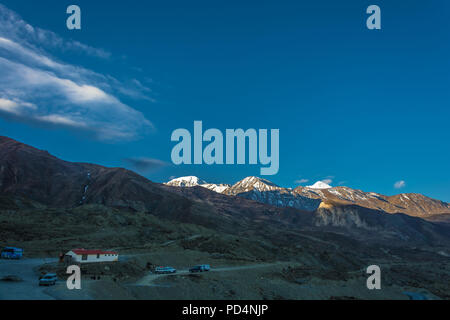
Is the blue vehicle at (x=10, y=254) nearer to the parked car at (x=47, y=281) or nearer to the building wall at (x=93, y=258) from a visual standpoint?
the building wall at (x=93, y=258)

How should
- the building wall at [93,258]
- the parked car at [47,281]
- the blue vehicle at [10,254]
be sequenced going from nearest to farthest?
the parked car at [47,281] < the building wall at [93,258] < the blue vehicle at [10,254]

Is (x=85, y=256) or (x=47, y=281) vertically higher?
(x=85, y=256)

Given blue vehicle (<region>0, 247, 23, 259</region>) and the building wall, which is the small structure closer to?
the building wall

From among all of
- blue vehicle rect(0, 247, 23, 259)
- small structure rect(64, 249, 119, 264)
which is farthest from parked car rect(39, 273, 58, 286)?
blue vehicle rect(0, 247, 23, 259)

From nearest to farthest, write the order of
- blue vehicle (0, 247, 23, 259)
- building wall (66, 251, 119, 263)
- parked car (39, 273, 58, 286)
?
parked car (39, 273, 58, 286) → building wall (66, 251, 119, 263) → blue vehicle (0, 247, 23, 259)

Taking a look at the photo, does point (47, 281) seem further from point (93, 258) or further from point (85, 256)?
point (93, 258)

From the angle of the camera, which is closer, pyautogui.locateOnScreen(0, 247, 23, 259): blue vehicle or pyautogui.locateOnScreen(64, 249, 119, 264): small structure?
pyautogui.locateOnScreen(64, 249, 119, 264): small structure

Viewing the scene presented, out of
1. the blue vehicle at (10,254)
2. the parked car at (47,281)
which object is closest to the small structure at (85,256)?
the blue vehicle at (10,254)

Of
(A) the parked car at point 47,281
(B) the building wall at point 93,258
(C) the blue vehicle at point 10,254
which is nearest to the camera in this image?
(A) the parked car at point 47,281

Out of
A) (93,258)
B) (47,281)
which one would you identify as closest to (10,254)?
(93,258)

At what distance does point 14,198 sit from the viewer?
119 metres

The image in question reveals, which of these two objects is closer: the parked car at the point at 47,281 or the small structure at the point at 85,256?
the parked car at the point at 47,281

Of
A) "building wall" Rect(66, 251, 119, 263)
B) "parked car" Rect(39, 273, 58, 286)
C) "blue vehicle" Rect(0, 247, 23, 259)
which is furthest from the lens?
"blue vehicle" Rect(0, 247, 23, 259)
